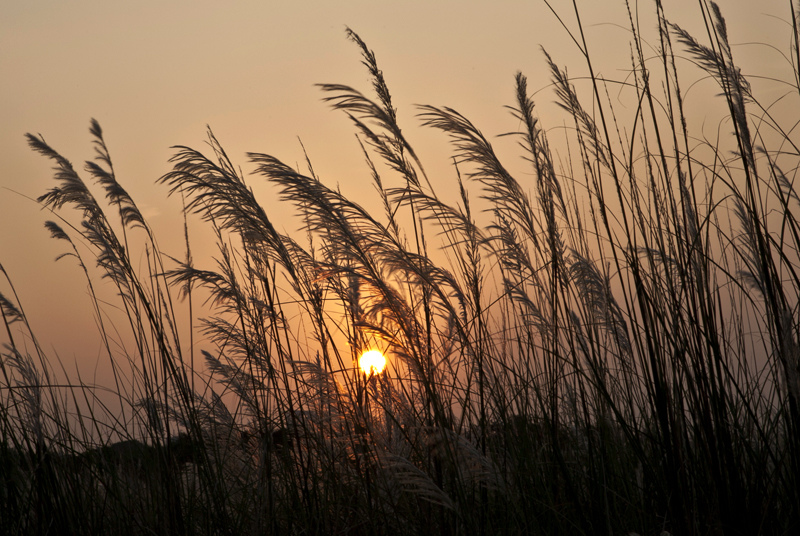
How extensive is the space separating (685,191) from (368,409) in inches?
60.2

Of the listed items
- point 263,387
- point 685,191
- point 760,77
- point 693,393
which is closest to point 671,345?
point 693,393

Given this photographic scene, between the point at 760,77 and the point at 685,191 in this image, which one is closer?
the point at 685,191

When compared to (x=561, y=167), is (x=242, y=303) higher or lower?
lower

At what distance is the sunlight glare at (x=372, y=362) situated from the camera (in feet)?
8.33

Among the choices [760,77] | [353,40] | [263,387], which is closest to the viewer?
[353,40]

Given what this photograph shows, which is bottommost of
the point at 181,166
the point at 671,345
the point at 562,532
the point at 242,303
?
the point at 562,532

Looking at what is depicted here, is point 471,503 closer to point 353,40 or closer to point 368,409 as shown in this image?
point 368,409

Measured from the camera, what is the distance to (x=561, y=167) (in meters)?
3.20

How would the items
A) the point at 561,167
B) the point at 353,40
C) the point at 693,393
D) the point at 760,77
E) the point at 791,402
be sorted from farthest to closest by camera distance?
the point at 561,167, the point at 760,77, the point at 353,40, the point at 693,393, the point at 791,402

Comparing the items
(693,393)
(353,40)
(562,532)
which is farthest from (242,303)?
(693,393)

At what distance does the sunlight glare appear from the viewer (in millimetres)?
2539

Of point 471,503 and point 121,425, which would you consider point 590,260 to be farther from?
point 121,425

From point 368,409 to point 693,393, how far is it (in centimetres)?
129

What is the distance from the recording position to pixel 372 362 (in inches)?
102
